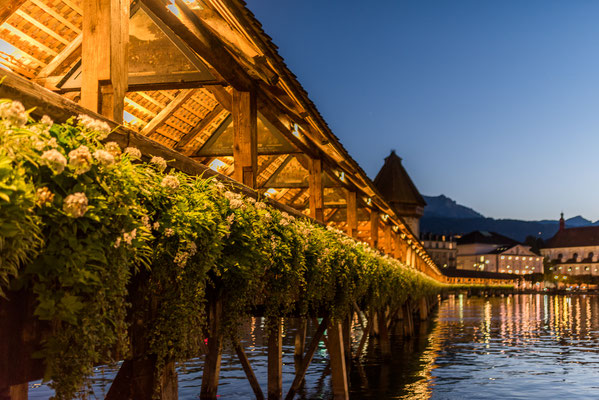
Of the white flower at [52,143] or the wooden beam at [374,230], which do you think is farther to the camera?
the wooden beam at [374,230]

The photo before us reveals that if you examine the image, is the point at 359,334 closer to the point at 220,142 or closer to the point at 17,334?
the point at 220,142

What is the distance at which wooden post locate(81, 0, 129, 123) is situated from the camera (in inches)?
213

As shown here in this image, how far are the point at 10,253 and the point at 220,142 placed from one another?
465 inches

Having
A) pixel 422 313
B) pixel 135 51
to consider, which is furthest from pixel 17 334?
pixel 422 313

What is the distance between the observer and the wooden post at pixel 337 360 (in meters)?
12.7

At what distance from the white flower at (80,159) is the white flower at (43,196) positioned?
0.18 m

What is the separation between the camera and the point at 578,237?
192m

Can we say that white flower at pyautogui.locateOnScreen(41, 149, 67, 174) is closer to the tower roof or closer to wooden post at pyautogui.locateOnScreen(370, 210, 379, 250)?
wooden post at pyautogui.locateOnScreen(370, 210, 379, 250)

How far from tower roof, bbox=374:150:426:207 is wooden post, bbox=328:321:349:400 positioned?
75513mm

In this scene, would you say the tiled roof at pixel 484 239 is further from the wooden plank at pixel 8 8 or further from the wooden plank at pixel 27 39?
the wooden plank at pixel 8 8

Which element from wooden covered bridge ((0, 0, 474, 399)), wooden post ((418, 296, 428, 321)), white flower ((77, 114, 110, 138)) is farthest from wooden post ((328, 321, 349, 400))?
wooden post ((418, 296, 428, 321))

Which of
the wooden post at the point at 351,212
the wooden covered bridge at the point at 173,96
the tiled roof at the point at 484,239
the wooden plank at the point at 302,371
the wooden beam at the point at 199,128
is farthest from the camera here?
the tiled roof at the point at 484,239

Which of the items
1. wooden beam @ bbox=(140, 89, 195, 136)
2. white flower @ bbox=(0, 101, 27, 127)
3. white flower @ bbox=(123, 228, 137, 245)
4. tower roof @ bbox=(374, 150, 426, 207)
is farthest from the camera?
tower roof @ bbox=(374, 150, 426, 207)

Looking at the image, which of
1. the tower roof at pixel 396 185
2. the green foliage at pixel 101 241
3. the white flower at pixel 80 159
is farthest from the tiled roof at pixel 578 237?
the white flower at pixel 80 159
